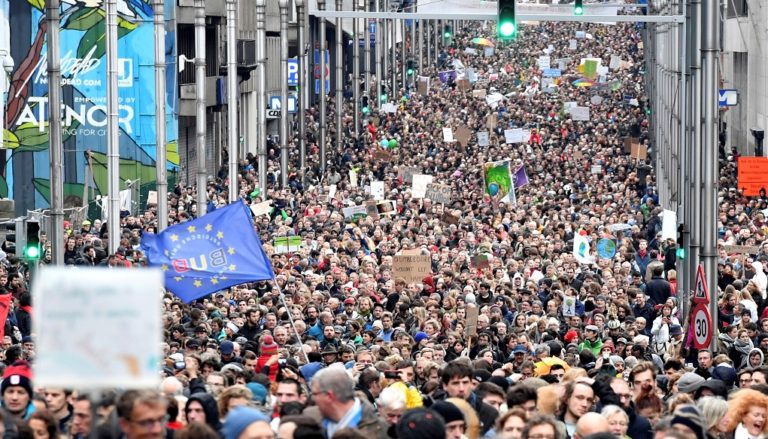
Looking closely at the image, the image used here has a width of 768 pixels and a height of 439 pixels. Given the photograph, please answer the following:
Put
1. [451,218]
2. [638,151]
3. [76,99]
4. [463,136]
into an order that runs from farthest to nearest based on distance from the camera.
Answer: [463,136] < [76,99] < [638,151] < [451,218]

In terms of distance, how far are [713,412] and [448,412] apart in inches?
86.8

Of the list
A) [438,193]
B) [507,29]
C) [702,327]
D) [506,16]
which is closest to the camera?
[702,327]

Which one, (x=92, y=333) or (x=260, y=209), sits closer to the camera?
(x=92, y=333)

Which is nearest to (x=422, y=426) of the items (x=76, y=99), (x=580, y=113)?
(x=76, y=99)

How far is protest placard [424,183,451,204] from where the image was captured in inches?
1651

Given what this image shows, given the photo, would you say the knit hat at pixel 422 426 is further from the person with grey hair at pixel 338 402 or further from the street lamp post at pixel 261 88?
the street lamp post at pixel 261 88

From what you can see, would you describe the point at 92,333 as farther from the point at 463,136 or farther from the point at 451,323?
the point at 463,136

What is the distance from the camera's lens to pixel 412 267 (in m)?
28.3

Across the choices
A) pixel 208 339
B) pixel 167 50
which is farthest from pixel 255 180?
pixel 208 339

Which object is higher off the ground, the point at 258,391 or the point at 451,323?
the point at 258,391

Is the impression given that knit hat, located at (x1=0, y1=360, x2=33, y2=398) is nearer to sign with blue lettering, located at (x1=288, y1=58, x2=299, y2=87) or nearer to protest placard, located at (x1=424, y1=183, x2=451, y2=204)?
protest placard, located at (x1=424, y1=183, x2=451, y2=204)

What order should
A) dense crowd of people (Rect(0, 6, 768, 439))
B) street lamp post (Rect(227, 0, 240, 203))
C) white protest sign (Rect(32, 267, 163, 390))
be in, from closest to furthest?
1. white protest sign (Rect(32, 267, 163, 390))
2. dense crowd of people (Rect(0, 6, 768, 439))
3. street lamp post (Rect(227, 0, 240, 203))

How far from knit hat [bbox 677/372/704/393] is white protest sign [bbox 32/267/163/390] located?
751cm

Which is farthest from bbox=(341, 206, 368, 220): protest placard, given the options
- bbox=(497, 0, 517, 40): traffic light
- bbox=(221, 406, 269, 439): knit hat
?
bbox=(221, 406, 269, 439): knit hat
